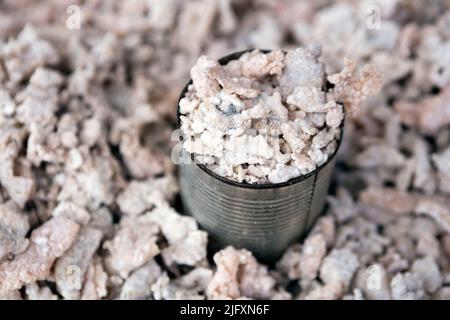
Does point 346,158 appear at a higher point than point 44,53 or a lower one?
lower

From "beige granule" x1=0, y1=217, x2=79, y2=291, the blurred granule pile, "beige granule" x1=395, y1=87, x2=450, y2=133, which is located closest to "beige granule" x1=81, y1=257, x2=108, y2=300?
the blurred granule pile

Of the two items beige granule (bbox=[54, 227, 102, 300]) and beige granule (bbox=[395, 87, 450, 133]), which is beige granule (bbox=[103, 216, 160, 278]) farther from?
beige granule (bbox=[395, 87, 450, 133])

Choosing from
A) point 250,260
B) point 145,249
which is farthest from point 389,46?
point 145,249

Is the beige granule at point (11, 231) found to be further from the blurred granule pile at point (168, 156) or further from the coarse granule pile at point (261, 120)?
the coarse granule pile at point (261, 120)

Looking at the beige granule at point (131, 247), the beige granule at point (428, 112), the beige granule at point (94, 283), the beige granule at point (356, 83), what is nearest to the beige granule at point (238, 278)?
the beige granule at point (131, 247)

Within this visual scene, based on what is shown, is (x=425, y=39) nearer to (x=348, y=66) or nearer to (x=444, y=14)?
(x=444, y=14)

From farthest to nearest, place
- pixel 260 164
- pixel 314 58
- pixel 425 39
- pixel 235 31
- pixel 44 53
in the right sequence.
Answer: pixel 235 31 → pixel 425 39 → pixel 44 53 → pixel 314 58 → pixel 260 164
